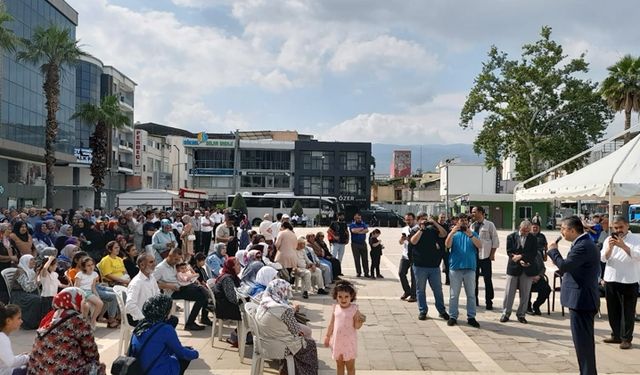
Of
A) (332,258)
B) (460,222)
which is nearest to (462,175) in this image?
(332,258)

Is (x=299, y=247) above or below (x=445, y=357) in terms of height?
above

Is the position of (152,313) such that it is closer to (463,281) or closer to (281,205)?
(463,281)

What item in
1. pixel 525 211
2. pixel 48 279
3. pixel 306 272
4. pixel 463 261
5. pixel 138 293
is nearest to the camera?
pixel 138 293

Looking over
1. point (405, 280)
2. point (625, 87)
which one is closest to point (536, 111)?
point (625, 87)

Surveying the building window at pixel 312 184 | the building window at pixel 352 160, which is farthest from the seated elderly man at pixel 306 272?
the building window at pixel 352 160

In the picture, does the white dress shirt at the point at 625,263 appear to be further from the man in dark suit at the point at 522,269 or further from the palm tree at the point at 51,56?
the palm tree at the point at 51,56

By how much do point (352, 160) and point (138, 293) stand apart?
6248 centimetres

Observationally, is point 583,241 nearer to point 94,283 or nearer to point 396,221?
point 94,283

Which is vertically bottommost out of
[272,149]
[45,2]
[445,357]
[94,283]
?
[445,357]

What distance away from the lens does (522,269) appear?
29.7 feet

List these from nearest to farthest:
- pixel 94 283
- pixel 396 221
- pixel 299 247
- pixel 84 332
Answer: pixel 84 332
pixel 94 283
pixel 299 247
pixel 396 221

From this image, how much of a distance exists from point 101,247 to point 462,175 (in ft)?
186

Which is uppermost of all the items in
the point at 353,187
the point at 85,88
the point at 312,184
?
the point at 85,88

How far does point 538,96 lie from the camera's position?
3981 centimetres
